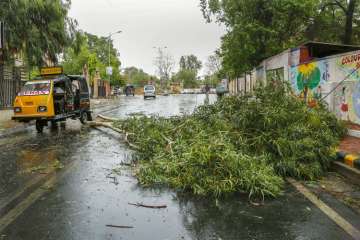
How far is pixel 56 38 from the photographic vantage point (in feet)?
88.4

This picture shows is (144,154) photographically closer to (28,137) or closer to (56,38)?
(28,137)

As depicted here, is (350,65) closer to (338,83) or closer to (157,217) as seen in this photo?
(338,83)

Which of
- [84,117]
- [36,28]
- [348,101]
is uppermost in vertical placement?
[36,28]

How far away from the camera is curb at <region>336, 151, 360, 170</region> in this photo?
7594 millimetres

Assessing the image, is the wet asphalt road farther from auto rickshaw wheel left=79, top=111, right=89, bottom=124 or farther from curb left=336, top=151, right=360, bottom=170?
auto rickshaw wheel left=79, top=111, right=89, bottom=124

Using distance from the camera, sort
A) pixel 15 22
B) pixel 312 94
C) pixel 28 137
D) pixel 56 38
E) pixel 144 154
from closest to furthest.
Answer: pixel 144 154
pixel 28 137
pixel 312 94
pixel 15 22
pixel 56 38

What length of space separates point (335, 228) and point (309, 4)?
21995 mm

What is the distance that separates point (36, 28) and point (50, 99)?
11895 millimetres

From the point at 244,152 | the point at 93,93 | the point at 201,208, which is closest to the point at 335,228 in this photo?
the point at 201,208

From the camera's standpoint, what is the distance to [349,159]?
7.85m

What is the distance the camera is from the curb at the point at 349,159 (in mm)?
7594

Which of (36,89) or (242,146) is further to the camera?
(36,89)

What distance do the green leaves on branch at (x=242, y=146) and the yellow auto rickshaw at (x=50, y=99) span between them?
5237mm

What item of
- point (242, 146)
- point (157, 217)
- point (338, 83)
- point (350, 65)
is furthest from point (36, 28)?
point (157, 217)
